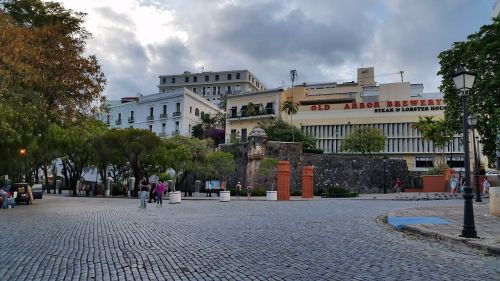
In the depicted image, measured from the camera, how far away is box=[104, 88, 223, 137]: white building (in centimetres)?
6781

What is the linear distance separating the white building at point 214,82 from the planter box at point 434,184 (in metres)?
60.5

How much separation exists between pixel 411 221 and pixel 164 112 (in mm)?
58500

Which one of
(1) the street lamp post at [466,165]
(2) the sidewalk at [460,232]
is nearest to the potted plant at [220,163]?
(2) the sidewalk at [460,232]

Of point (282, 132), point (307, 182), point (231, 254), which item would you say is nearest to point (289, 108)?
point (282, 132)

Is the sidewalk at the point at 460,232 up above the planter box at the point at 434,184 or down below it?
below

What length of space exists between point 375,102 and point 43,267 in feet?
208

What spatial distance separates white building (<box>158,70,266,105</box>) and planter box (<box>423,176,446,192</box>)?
60.5 metres

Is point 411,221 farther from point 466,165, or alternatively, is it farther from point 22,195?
point 22,195

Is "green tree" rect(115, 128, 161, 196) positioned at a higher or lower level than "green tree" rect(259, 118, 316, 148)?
lower

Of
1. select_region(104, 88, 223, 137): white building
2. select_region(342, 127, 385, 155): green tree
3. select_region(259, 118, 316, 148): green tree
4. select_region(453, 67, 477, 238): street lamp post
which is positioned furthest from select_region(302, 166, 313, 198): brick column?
select_region(104, 88, 223, 137): white building

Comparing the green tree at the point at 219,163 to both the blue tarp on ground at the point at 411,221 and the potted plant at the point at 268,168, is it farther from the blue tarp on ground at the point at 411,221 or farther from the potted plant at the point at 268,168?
the blue tarp on ground at the point at 411,221

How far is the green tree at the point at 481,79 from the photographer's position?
2466cm

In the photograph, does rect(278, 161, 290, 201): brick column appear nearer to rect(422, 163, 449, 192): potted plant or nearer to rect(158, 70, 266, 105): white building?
rect(422, 163, 449, 192): potted plant

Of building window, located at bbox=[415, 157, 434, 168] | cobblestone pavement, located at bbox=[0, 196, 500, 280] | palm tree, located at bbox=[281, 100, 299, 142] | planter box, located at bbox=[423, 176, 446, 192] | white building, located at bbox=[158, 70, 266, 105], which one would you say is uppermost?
white building, located at bbox=[158, 70, 266, 105]
